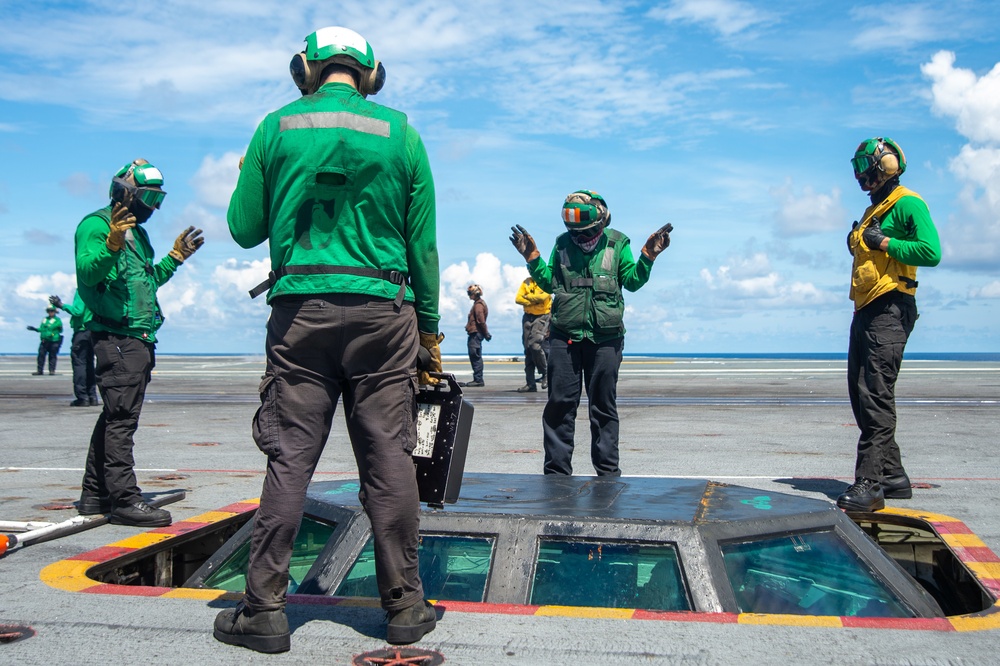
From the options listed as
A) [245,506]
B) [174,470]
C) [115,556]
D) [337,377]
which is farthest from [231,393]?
→ [337,377]

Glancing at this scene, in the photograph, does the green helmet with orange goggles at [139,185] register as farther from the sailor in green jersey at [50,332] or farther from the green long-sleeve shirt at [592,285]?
the sailor in green jersey at [50,332]

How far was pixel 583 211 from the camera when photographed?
620cm

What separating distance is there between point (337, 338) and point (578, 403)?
356cm

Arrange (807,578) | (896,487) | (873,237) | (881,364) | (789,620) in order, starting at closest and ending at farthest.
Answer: (789,620)
(807,578)
(873,237)
(881,364)
(896,487)

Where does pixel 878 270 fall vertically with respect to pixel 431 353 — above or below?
above

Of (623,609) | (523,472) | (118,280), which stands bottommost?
(523,472)

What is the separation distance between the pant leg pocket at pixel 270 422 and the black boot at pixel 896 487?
425cm

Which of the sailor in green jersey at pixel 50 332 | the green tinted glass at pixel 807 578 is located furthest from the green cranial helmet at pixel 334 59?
the sailor in green jersey at pixel 50 332

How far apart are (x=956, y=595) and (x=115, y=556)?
3692 mm

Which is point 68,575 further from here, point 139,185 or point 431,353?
point 139,185

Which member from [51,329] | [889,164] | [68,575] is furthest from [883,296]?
[51,329]

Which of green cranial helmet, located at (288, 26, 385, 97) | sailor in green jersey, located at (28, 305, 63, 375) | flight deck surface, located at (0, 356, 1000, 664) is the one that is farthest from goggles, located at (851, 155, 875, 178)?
sailor in green jersey, located at (28, 305, 63, 375)

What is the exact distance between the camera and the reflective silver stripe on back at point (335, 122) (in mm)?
2945

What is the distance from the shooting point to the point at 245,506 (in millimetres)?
5637
